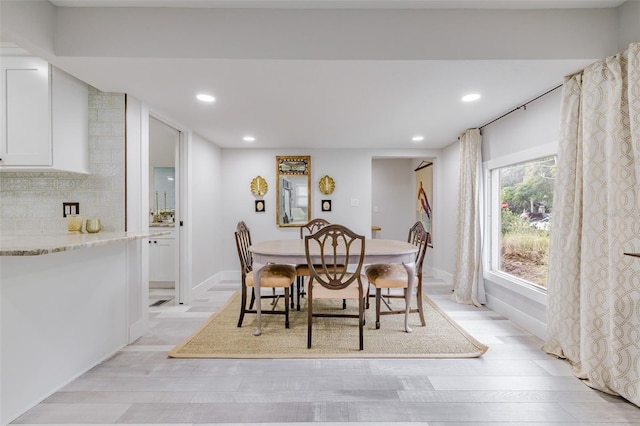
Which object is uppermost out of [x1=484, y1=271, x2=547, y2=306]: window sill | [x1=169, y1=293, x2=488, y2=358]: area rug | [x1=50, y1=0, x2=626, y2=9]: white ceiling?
[x1=50, y1=0, x2=626, y2=9]: white ceiling

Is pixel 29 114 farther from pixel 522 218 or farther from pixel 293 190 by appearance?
pixel 522 218

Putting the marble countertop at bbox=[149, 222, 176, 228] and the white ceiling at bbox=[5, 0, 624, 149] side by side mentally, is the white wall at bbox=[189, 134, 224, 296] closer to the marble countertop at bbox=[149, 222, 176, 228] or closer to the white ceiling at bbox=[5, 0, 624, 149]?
the marble countertop at bbox=[149, 222, 176, 228]

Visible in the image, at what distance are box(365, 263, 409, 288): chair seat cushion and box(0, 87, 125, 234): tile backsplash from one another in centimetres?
220

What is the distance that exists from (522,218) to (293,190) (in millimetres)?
2988

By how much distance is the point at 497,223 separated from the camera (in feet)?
11.0

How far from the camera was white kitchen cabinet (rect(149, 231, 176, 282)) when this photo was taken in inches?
154

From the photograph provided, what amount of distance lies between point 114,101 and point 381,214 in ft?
16.3

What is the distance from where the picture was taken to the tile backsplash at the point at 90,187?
2.41 metres

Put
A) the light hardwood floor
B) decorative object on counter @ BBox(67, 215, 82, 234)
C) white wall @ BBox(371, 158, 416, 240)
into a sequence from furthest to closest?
1. white wall @ BBox(371, 158, 416, 240)
2. decorative object on counter @ BBox(67, 215, 82, 234)
3. the light hardwood floor

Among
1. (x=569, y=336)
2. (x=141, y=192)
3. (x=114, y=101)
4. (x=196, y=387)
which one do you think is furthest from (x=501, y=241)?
(x=114, y=101)

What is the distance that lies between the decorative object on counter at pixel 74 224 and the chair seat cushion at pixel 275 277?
4.48ft

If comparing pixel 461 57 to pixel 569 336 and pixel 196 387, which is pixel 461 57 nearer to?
pixel 569 336

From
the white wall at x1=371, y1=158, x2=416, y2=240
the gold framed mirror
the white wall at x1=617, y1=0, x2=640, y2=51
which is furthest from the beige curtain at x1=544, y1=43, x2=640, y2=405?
the white wall at x1=371, y1=158, x2=416, y2=240

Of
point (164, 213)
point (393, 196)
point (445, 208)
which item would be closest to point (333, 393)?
point (445, 208)
